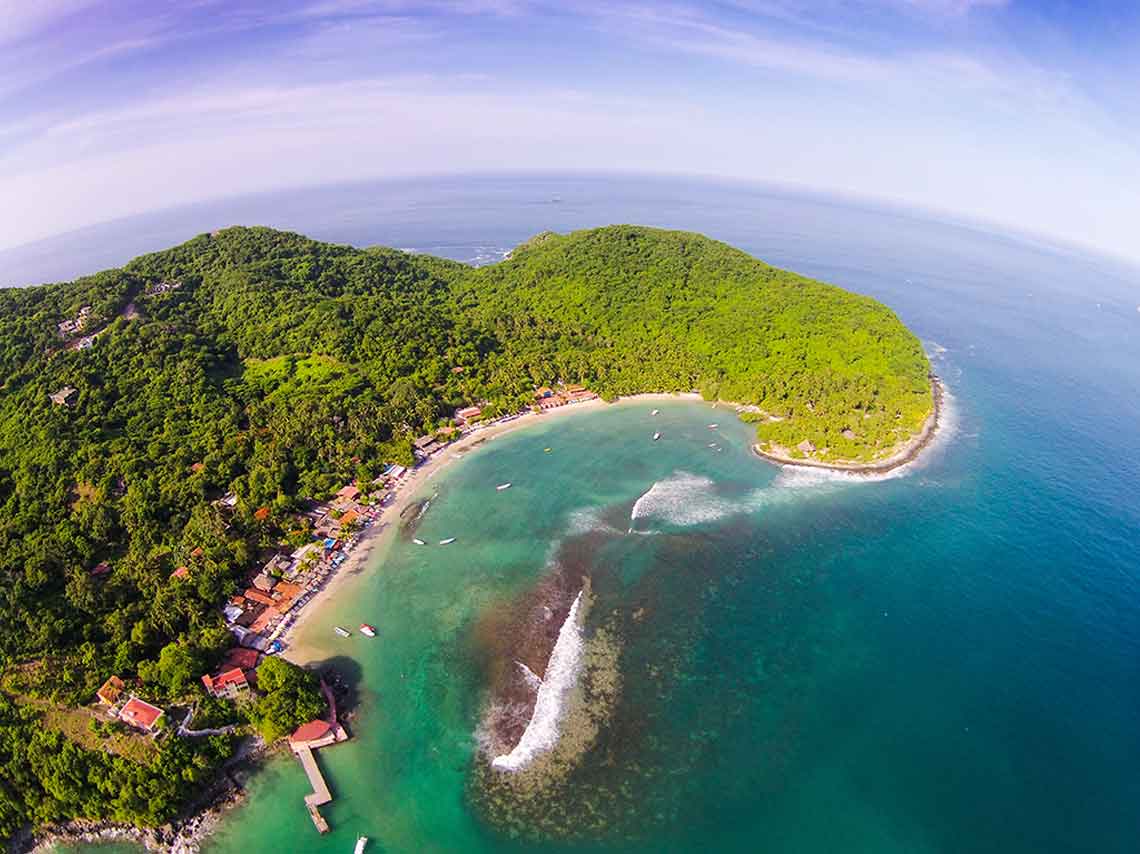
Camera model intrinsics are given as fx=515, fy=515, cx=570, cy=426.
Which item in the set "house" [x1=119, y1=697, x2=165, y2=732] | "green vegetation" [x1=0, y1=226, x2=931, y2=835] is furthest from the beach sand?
"house" [x1=119, y1=697, x2=165, y2=732]

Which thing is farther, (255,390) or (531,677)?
(255,390)

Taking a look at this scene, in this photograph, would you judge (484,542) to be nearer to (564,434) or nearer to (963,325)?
(564,434)

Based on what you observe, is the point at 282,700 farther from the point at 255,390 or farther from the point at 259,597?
the point at 255,390

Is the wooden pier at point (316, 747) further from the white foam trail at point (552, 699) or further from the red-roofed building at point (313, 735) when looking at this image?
the white foam trail at point (552, 699)

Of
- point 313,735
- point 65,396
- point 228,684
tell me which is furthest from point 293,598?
point 65,396

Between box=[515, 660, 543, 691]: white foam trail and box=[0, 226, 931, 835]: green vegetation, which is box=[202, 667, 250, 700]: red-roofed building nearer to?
box=[0, 226, 931, 835]: green vegetation

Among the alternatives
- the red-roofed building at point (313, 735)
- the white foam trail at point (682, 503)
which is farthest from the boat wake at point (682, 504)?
the red-roofed building at point (313, 735)

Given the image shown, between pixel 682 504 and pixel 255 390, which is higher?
pixel 255 390
